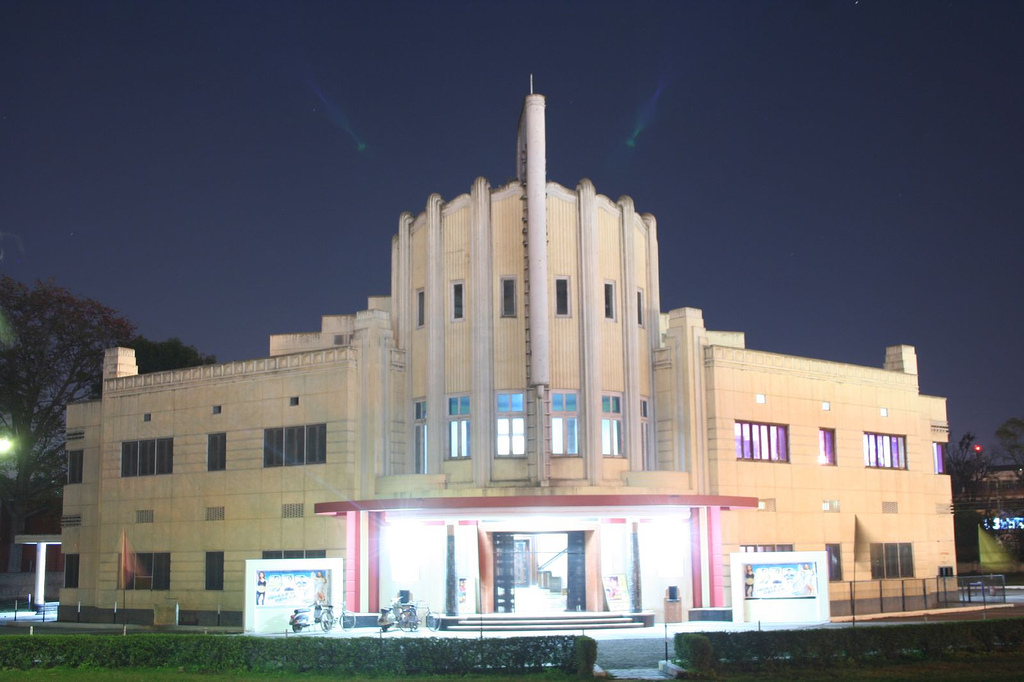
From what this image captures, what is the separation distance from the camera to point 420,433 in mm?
40562

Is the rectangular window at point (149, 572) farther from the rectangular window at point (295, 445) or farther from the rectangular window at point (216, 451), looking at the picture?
the rectangular window at point (295, 445)

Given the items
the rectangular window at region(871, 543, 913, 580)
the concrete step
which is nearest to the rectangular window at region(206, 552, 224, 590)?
the concrete step

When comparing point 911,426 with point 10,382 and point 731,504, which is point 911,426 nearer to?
point 731,504

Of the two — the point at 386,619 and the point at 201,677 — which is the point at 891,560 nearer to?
the point at 386,619

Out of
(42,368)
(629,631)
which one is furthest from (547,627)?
(42,368)

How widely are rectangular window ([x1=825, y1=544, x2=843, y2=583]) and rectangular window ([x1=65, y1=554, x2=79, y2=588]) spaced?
102 ft

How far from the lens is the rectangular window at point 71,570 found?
48406 millimetres

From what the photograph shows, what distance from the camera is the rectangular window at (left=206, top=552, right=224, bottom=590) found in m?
43.2

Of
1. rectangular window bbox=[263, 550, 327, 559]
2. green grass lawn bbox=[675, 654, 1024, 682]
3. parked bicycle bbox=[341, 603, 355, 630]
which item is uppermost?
rectangular window bbox=[263, 550, 327, 559]

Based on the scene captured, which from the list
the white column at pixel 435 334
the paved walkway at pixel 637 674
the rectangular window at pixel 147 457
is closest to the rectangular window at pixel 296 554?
the white column at pixel 435 334

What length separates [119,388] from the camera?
48.2 meters

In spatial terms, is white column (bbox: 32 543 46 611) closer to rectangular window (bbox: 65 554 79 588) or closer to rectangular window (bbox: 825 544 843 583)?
rectangular window (bbox: 65 554 79 588)

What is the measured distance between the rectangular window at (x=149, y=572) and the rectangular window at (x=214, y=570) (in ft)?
7.19

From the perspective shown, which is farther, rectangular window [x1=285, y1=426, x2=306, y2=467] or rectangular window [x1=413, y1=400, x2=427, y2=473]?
rectangular window [x1=285, y1=426, x2=306, y2=467]
